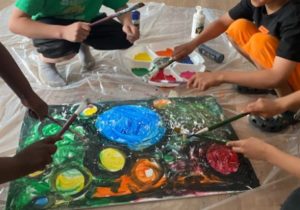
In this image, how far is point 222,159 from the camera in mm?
1075

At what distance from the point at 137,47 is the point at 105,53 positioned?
0.46ft

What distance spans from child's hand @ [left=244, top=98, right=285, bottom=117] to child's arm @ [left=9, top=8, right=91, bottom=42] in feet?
1.92

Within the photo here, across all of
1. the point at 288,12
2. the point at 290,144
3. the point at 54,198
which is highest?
the point at 288,12

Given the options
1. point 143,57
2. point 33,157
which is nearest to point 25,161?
point 33,157

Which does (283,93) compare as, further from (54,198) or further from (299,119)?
(54,198)

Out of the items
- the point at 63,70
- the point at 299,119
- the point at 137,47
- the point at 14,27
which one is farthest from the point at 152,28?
the point at 299,119

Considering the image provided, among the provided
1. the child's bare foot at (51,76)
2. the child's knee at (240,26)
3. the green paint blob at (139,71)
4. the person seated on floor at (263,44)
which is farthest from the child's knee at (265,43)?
the child's bare foot at (51,76)

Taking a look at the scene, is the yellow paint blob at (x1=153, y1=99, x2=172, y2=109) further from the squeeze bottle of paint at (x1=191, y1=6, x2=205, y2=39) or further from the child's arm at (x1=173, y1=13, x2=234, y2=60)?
the squeeze bottle of paint at (x1=191, y1=6, x2=205, y2=39)

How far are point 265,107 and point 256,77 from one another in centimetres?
17

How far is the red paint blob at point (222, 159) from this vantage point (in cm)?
105

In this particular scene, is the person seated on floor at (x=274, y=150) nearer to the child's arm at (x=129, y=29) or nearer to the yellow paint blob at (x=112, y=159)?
the yellow paint blob at (x=112, y=159)

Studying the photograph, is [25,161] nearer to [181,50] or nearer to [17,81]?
[17,81]

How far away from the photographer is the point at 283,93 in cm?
126

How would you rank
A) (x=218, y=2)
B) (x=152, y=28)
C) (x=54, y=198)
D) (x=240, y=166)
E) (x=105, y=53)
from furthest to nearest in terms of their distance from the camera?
(x=218, y=2) < (x=152, y=28) < (x=105, y=53) < (x=240, y=166) < (x=54, y=198)
